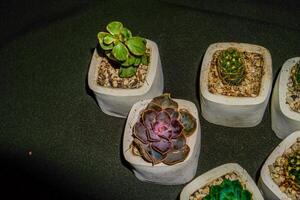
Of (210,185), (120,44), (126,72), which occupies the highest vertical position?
(120,44)

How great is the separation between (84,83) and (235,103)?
0.67m

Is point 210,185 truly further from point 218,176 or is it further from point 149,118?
point 149,118

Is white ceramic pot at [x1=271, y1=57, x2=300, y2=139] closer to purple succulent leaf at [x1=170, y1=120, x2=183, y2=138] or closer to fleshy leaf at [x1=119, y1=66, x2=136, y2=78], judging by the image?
purple succulent leaf at [x1=170, y1=120, x2=183, y2=138]

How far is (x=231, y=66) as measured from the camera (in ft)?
4.58

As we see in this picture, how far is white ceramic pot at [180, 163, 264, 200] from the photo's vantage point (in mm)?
1309

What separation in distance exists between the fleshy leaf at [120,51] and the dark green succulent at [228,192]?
18.3 inches

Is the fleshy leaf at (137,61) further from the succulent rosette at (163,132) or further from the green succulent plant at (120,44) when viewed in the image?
the succulent rosette at (163,132)

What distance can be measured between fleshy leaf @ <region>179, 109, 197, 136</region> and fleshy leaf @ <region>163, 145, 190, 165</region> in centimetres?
5

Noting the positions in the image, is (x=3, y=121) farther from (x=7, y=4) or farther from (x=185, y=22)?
(x=185, y=22)

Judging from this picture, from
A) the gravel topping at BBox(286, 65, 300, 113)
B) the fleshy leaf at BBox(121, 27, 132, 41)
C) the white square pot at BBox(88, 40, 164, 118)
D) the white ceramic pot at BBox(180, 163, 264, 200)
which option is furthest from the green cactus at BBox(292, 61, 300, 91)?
the fleshy leaf at BBox(121, 27, 132, 41)

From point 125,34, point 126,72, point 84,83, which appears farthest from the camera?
point 84,83

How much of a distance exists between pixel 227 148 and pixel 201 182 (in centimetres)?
29

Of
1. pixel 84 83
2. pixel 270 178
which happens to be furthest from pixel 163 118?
pixel 84 83

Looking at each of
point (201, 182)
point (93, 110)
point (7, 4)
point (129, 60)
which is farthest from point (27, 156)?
point (7, 4)
